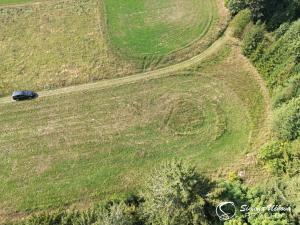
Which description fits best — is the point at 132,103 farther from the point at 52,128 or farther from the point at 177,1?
the point at 177,1

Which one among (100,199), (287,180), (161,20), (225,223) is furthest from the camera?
(161,20)

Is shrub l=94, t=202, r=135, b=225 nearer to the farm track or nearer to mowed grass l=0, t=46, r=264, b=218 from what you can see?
mowed grass l=0, t=46, r=264, b=218

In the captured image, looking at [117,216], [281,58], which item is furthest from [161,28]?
[117,216]

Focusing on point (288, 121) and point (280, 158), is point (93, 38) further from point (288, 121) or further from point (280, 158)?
point (280, 158)

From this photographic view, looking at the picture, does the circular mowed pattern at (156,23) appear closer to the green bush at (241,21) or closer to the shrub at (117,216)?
the green bush at (241,21)

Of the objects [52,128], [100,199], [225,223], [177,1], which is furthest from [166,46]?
[225,223]

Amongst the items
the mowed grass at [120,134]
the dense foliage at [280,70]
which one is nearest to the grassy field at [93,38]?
the mowed grass at [120,134]
